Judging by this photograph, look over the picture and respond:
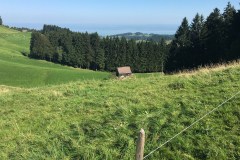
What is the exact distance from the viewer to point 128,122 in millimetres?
9430

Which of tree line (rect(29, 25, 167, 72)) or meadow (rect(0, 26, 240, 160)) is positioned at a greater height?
meadow (rect(0, 26, 240, 160))

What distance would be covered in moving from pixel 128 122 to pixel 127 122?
3 centimetres

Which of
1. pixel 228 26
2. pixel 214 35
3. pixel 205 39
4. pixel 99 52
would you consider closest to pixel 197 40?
pixel 205 39

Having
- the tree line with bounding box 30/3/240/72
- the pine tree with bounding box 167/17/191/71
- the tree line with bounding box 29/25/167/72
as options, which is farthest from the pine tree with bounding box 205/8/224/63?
the tree line with bounding box 29/25/167/72

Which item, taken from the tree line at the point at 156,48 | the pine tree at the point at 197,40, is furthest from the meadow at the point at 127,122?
the pine tree at the point at 197,40

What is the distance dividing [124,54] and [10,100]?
9868 centimetres

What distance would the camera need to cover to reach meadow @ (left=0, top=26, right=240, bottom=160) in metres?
8.18

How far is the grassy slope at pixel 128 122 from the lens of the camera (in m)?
8.17

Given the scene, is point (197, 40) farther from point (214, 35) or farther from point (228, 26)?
point (228, 26)

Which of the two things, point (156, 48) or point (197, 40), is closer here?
point (197, 40)

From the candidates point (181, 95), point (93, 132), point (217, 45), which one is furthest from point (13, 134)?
point (217, 45)

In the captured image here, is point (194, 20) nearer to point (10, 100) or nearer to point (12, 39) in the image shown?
point (10, 100)

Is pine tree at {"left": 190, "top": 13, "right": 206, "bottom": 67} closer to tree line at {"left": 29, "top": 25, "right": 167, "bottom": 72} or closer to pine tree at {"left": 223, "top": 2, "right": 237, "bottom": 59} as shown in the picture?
pine tree at {"left": 223, "top": 2, "right": 237, "bottom": 59}

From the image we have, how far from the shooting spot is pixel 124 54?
370 ft
